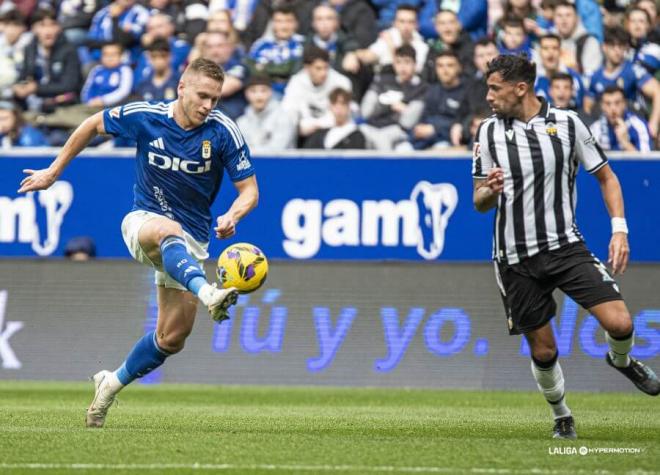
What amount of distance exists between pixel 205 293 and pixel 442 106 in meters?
8.48

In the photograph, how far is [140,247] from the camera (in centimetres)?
776

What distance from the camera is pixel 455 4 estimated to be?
15984mm

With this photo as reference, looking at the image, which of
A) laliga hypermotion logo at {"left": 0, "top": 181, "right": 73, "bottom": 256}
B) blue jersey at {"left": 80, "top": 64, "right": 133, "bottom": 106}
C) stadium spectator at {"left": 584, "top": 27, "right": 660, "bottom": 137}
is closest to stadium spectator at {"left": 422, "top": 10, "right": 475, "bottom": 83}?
stadium spectator at {"left": 584, "top": 27, "right": 660, "bottom": 137}

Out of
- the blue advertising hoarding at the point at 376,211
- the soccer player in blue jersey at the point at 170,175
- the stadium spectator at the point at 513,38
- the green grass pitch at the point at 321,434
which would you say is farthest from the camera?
the stadium spectator at the point at 513,38

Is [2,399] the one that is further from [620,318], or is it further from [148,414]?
[620,318]

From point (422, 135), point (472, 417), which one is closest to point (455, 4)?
point (422, 135)

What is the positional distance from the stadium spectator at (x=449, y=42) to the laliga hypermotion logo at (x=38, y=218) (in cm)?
454

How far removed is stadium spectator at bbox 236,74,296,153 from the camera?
14922 mm

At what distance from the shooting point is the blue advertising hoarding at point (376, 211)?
533 inches

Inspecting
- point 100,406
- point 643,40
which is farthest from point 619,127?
point 100,406

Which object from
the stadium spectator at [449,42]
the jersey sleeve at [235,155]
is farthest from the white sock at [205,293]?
→ the stadium spectator at [449,42]

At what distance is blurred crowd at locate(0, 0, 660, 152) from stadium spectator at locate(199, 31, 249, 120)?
0.07 ft

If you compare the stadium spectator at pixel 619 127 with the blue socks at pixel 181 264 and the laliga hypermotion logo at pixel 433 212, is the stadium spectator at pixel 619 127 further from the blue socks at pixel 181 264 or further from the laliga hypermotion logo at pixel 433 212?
the blue socks at pixel 181 264

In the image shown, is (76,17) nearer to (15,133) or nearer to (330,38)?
(15,133)
